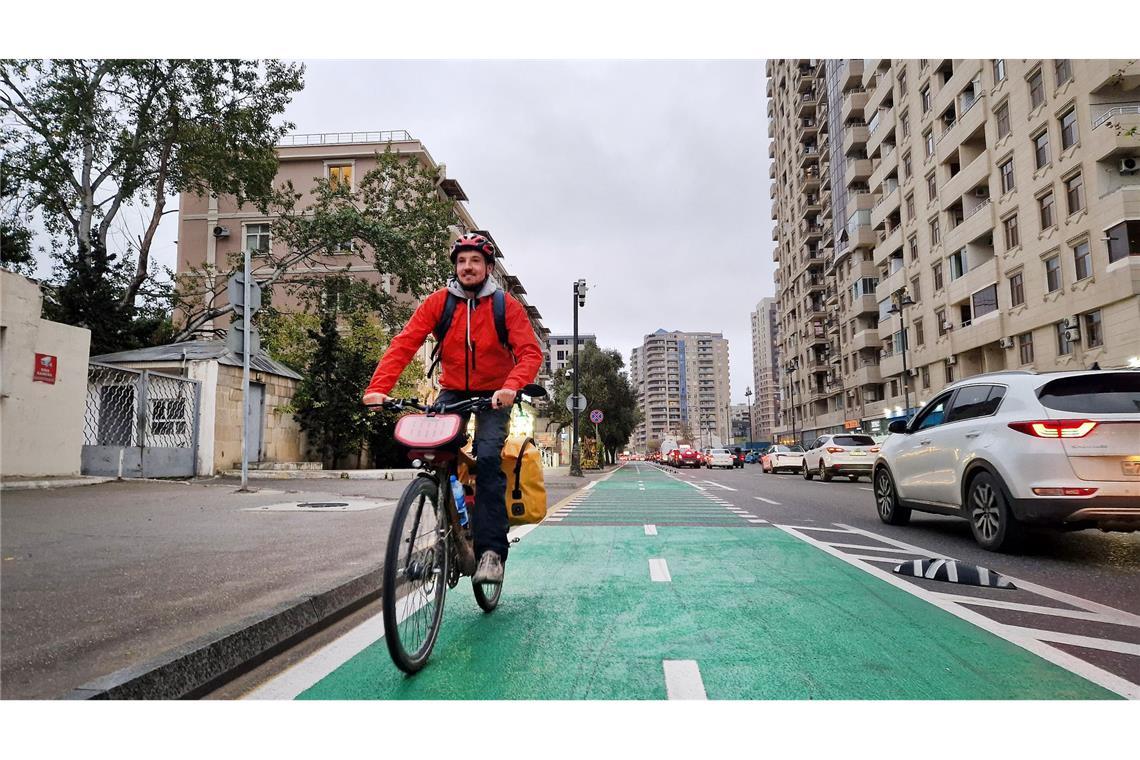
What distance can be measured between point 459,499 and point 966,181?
40.6 meters

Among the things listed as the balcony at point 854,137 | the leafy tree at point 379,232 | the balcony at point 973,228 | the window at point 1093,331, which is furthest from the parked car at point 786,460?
the balcony at point 854,137

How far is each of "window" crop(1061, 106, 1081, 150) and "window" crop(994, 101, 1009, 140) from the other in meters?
4.84

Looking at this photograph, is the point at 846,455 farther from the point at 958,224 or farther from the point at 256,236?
the point at 256,236

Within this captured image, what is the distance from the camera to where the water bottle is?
379 centimetres

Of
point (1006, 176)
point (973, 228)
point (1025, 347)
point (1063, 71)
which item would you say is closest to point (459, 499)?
point (1063, 71)

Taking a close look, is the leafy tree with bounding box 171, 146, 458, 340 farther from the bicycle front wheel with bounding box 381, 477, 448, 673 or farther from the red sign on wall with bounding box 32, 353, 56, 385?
the bicycle front wheel with bounding box 381, 477, 448, 673

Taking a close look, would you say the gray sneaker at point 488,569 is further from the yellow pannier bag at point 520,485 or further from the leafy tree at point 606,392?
the leafy tree at point 606,392

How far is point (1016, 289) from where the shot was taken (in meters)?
32.8

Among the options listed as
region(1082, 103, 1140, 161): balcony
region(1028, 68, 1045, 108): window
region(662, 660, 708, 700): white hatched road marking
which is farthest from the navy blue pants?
region(1028, 68, 1045, 108): window

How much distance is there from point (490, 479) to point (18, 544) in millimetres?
4920

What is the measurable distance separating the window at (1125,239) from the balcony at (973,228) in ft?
30.2

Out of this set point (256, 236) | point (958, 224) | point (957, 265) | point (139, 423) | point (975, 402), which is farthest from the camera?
point (256, 236)
